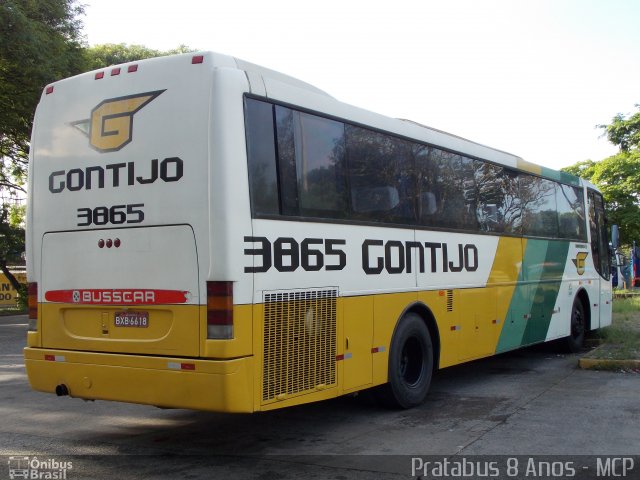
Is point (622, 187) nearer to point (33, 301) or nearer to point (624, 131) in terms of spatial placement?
point (624, 131)

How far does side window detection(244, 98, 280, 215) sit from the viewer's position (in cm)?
561

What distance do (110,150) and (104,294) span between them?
1.31 metres

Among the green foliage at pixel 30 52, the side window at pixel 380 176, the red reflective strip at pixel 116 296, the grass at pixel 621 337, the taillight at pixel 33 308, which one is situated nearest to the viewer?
the red reflective strip at pixel 116 296

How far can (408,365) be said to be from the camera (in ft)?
25.9

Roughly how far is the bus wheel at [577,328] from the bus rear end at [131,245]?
8.70 metres

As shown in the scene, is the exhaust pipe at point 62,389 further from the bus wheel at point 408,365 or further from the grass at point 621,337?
the grass at point 621,337

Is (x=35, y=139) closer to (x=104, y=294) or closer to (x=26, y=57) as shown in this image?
(x=104, y=294)

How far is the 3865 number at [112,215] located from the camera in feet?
19.0

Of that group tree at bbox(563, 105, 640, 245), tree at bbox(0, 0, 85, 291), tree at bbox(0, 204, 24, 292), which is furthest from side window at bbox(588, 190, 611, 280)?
tree at bbox(0, 204, 24, 292)

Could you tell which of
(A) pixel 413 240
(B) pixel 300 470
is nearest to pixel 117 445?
(B) pixel 300 470

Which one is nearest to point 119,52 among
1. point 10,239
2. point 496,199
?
point 10,239

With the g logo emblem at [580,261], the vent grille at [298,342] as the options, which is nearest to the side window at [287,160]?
the vent grille at [298,342]

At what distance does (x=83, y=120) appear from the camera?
6219 mm

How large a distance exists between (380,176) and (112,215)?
2950 mm
